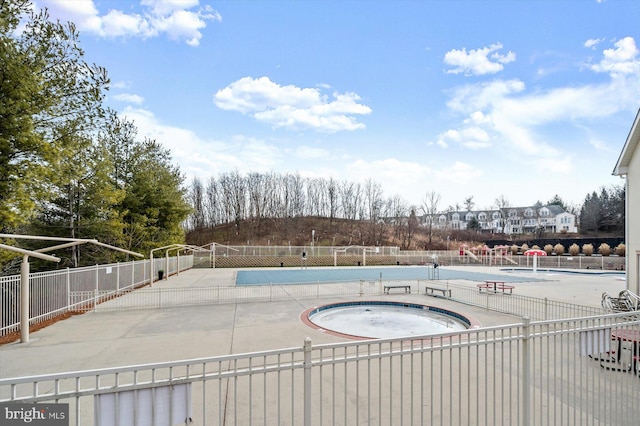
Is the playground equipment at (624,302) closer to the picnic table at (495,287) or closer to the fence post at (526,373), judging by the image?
the picnic table at (495,287)

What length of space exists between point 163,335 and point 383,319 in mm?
7771

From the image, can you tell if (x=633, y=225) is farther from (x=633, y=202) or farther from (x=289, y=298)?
(x=289, y=298)

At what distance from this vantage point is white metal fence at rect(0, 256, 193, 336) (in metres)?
8.70

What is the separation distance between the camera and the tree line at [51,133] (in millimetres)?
9484

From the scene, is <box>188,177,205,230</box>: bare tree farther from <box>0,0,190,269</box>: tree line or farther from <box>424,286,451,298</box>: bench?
<box>424,286,451,298</box>: bench

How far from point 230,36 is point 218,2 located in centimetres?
499

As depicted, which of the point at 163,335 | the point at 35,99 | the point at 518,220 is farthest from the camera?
the point at 518,220

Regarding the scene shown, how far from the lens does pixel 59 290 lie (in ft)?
35.3

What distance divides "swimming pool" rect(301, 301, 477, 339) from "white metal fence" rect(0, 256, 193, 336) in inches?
322

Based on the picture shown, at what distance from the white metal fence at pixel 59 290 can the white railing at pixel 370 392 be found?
4.79 meters

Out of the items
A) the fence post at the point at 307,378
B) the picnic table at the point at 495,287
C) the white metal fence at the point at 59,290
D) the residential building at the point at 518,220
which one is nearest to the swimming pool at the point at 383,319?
the picnic table at the point at 495,287

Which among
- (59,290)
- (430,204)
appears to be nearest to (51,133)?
(59,290)

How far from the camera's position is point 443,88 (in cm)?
2602

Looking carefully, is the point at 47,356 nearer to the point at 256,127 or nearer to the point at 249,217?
the point at 256,127
